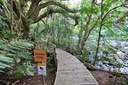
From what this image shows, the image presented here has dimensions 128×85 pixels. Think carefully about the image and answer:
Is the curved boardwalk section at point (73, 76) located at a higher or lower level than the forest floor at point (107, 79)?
higher

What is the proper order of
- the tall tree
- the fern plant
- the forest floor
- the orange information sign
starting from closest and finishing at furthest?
the fern plant → the orange information sign → the tall tree → the forest floor

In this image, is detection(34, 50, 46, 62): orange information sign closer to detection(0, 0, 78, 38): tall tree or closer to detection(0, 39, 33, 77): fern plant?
detection(0, 39, 33, 77): fern plant

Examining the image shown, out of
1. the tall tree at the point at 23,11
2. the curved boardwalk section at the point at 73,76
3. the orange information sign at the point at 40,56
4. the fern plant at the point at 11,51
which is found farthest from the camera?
the tall tree at the point at 23,11

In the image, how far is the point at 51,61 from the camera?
22.7 feet

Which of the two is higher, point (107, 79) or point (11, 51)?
point (11, 51)

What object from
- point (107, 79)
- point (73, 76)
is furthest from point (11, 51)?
point (107, 79)

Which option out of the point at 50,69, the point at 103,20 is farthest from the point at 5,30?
the point at 103,20

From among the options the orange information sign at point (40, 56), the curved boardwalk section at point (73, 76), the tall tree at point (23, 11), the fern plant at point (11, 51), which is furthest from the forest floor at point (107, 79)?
the tall tree at point (23, 11)

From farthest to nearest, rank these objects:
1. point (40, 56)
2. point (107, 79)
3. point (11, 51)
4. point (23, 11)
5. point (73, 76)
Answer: point (23, 11) → point (107, 79) → point (73, 76) → point (40, 56) → point (11, 51)

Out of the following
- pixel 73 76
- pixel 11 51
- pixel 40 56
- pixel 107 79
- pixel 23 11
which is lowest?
pixel 107 79

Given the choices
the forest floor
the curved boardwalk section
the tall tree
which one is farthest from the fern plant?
the forest floor

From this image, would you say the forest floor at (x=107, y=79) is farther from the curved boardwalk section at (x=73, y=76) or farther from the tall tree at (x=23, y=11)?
the tall tree at (x=23, y=11)

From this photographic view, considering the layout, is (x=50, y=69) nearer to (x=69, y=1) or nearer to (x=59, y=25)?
(x=59, y=25)

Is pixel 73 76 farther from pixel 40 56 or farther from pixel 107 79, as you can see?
pixel 107 79
